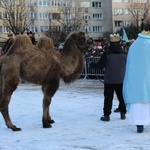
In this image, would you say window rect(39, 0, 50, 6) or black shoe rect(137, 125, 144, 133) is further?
window rect(39, 0, 50, 6)

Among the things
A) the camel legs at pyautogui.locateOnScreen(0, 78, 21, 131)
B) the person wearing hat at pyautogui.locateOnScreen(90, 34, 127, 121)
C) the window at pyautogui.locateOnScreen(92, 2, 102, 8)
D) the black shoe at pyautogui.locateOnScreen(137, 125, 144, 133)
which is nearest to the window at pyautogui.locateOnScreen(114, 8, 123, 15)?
the window at pyautogui.locateOnScreen(92, 2, 102, 8)

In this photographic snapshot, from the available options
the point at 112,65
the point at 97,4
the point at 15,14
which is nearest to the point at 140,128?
the point at 112,65

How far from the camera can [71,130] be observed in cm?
816

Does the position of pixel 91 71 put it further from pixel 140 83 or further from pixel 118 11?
pixel 118 11

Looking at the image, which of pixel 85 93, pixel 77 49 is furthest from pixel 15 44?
pixel 85 93

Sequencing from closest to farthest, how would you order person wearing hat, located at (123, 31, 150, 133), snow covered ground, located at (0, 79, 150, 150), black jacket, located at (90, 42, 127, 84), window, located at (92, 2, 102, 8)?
snow covered ground, located at (0, 79, 150, 150) < person wearing hat, located at (123, 31, 150, 133) < black jacket, located at (90, 42, 127, 84) < window, located at (92, 2, 102, 8)

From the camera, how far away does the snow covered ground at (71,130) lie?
694cm

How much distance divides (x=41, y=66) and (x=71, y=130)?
4.82ft

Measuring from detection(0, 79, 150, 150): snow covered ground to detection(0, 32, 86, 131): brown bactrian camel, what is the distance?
45 cm

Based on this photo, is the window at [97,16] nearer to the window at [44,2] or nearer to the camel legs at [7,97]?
the window at [44,2]

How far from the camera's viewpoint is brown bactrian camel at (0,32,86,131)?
8360mm

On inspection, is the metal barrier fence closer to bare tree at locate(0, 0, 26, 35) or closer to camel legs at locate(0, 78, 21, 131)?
camel legs at locate(0, 78, 21, 131)

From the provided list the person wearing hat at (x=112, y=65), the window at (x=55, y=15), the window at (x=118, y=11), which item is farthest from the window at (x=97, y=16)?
the person wearing hat at (x=112, y=65)

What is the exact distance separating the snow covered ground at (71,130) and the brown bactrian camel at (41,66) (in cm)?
45
